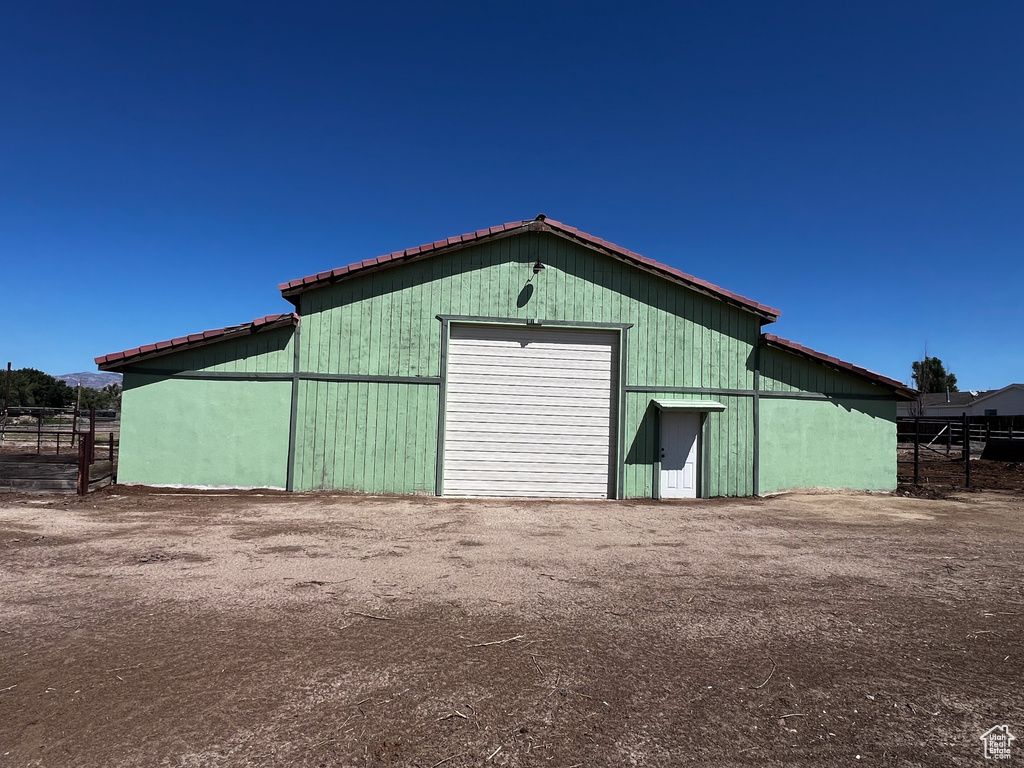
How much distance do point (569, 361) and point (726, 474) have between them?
4403mm

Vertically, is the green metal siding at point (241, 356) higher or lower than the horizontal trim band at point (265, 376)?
higher

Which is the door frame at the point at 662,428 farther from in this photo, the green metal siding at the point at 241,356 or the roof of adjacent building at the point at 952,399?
the roof of adjacent building at the point at 952,399

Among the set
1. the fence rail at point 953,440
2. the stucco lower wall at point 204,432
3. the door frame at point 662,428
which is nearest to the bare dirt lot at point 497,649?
the stucco lower wall at point 204,432

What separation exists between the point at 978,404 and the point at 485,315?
195 feet

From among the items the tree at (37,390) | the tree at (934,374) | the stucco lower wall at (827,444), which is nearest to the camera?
the stucco lower wall at (827,444)

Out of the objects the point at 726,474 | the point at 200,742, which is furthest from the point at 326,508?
the point at 726,474

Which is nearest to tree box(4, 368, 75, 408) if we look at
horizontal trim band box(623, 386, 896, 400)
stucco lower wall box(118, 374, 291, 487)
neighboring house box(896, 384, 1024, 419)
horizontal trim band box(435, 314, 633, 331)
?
stucco lower wall box(118, 374, 291, 487)

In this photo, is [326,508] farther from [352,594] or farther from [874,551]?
[874,551]

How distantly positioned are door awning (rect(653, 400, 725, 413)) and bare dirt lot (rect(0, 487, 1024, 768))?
443cm

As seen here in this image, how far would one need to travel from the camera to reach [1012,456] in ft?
71.7

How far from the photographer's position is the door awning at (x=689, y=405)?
1170cm

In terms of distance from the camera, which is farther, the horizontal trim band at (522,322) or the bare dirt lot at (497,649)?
the horizontal trim band at (522,322)

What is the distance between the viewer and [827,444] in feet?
40.9

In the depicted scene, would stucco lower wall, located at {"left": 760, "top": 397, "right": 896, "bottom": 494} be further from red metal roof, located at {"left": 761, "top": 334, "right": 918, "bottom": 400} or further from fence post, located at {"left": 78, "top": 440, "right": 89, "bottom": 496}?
fence post, located at {"left": 78, "top": 440, "right": 89, "bottom": 496}
